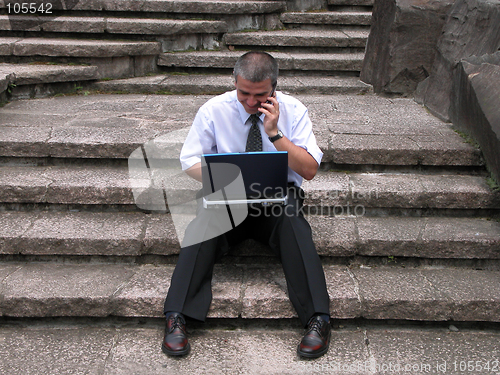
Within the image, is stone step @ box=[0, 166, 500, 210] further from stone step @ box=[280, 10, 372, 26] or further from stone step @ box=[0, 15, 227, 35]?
stone step @ box=[280, 10, 372, 26]

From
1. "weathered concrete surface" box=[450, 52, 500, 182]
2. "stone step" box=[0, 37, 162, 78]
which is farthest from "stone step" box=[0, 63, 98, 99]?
"weathered concrete surface" box=[450, 52, 500, 182]

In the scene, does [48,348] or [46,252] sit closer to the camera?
[48,348]

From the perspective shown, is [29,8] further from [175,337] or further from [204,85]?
[175,337]

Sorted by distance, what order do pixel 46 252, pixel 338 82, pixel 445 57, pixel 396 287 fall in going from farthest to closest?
pixel 338 82 → pixel 445 57 → pixel 46 252 → pixel 396 287

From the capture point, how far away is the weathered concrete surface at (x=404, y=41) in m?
4.55

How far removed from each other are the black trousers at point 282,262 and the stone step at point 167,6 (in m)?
3.79

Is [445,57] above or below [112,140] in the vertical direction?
above

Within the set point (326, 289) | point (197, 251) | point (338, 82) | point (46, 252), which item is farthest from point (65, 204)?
point (338, 82)

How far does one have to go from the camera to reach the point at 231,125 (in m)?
2.70

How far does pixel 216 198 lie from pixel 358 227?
1020mm

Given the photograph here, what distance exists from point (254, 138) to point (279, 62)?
297 centimetres

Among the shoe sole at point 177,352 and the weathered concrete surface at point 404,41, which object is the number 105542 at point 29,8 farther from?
the shoe sole at point 177,352

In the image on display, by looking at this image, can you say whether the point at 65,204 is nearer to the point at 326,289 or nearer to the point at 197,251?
the point at 197,251

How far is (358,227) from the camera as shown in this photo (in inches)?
120
